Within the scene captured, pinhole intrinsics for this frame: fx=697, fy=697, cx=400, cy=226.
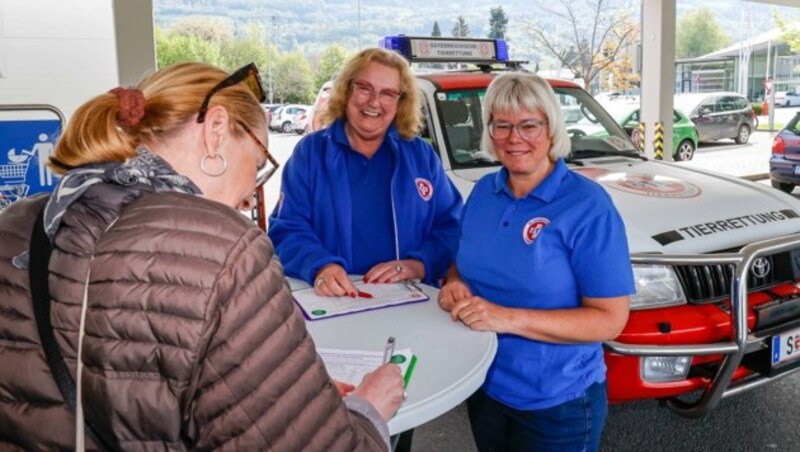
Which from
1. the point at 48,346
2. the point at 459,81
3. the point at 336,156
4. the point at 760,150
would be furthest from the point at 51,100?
the point at 760,150

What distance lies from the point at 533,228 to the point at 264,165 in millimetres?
918

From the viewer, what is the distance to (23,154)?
396cm

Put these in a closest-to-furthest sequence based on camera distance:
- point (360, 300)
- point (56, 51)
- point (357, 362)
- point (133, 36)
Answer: point (357, 362) < point (360, 300) < point (56, 51) < point (133, 36)

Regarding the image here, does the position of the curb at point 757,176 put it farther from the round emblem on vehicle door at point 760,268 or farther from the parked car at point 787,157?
the round emblem on vehicle door at point 760,268

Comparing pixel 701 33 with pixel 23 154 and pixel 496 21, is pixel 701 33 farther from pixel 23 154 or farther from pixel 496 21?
pixel 23 154

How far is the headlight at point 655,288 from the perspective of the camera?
308 centimetres

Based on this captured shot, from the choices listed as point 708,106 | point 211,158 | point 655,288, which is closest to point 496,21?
point 708,106

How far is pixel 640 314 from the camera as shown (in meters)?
3.05

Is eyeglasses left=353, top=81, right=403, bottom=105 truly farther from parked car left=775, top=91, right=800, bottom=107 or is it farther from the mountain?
parked car left=775, top=91, right=800, bottom=107

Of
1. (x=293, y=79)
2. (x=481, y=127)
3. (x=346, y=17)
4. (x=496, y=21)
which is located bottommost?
(x=481, y=127)

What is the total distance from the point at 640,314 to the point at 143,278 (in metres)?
2.52

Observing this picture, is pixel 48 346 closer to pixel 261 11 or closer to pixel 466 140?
pixel 466 140

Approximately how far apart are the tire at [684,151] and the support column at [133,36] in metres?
13.6

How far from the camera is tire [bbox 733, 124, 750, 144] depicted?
22759 mm
